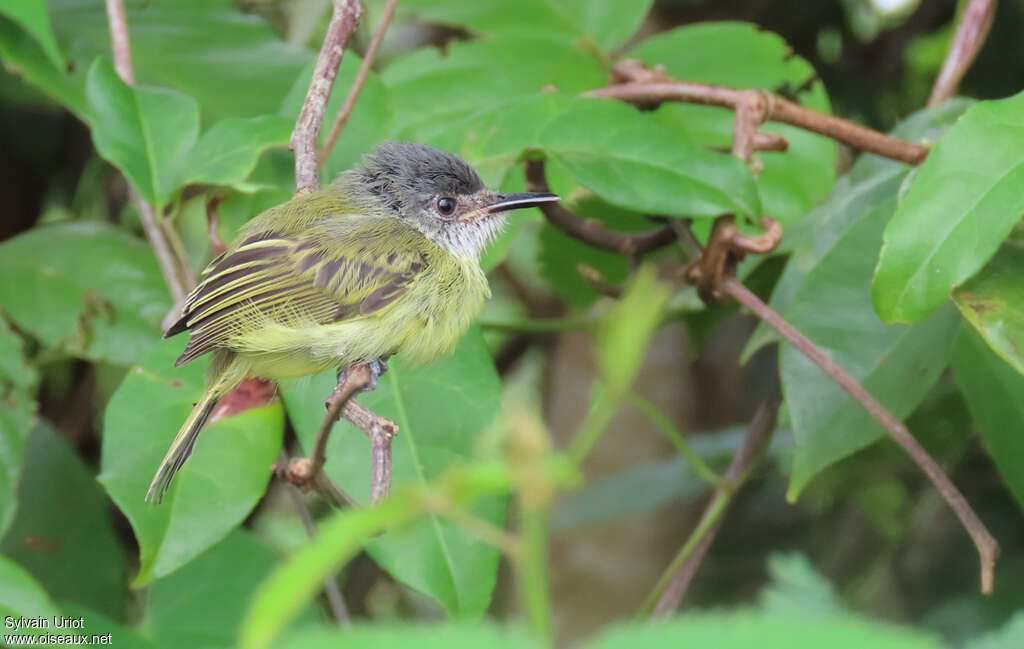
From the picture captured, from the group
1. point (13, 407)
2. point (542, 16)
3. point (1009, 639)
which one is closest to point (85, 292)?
point (13, 407)

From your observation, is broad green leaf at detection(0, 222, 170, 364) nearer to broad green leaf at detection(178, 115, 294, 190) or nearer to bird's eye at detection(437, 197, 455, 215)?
broad green leaf at detection(178, 115, 294, 190)

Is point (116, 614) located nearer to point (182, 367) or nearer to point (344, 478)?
point (182, 367)

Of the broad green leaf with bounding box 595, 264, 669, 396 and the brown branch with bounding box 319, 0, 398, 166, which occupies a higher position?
the broad green leaf with bounding box 595, 264, 669, 396

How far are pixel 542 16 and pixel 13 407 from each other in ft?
5.01

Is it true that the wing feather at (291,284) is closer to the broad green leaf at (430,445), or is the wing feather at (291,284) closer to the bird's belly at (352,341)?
the bird's belly at (352,341)

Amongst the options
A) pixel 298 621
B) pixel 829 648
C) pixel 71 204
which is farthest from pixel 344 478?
pixel 71 204

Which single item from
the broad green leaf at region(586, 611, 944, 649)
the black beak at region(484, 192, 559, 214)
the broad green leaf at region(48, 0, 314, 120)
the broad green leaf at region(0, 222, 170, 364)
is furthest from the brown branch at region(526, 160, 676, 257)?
the broad green leaf at region(586, 611, 944, 649)

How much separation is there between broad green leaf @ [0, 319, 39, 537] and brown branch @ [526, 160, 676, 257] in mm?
1136

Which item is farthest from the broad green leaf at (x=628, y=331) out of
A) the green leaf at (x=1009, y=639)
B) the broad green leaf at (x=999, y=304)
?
the broad green leaf at (x=999, y=304)

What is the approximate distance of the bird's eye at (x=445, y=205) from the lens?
8.66ft

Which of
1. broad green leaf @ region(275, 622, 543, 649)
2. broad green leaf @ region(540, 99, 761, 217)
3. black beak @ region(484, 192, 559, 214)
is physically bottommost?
black beak @ region(484, 192, 559, 214)

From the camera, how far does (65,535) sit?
2.47 metres

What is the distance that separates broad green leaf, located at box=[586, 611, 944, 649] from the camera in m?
0.54

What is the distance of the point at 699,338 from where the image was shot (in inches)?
103
